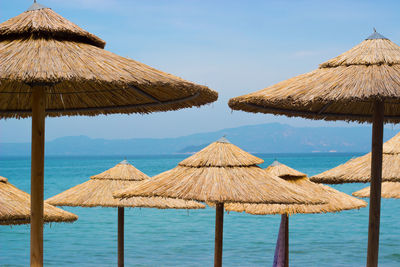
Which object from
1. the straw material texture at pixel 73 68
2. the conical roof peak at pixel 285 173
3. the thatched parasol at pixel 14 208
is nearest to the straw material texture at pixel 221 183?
the thatched parasol at pixel 14 208

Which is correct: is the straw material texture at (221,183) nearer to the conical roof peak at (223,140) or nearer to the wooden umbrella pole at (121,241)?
the conical roof peak at (223,140)

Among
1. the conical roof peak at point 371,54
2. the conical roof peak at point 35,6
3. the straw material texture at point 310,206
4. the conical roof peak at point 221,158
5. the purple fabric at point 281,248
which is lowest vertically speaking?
the purple fabric at point 281,248

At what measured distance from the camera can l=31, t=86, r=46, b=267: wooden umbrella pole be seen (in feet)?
13.4

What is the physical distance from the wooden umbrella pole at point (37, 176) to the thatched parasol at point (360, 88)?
1.72m

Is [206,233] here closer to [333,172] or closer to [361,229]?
[361,229]

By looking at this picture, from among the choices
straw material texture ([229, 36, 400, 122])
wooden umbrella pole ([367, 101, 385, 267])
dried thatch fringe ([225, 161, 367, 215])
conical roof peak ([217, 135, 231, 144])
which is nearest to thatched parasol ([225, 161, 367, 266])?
dried thatch fringe ([225, 161, 367, 215])

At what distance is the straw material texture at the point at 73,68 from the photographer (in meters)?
3.68

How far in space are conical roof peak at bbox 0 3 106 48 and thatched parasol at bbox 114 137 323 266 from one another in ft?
6.61

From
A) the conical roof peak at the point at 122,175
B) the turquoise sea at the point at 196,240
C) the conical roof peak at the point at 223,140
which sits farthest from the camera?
the turquoise sea at the point at 196,240

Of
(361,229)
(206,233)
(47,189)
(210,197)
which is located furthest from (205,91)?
(47,189)

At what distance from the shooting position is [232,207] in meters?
8.90

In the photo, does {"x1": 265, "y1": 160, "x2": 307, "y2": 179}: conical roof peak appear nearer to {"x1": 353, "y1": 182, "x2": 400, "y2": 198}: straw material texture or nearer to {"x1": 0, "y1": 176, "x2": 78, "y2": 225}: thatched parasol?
{"x1": 353, "y1": 182, "x2": 400, "y2": 198}: straw material texture

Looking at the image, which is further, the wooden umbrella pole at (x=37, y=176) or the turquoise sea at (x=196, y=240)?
the turquoise sea at (x=196, y=240)

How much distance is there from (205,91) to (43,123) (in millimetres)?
1102
